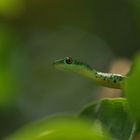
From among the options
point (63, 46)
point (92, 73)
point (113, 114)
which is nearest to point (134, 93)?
point (113, 114)

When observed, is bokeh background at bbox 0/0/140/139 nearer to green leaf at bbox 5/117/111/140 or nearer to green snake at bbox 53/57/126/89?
green snake at bbox 53/57/126/89

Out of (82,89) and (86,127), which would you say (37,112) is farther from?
(86,127)

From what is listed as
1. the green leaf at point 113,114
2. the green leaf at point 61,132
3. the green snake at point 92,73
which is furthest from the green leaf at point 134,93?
the green snake at point 92,73

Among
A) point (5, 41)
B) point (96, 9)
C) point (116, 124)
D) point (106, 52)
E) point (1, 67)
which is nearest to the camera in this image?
point (116, 124)

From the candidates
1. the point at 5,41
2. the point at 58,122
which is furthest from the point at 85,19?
the point at 58,122

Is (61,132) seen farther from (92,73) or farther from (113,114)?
(92,73)
